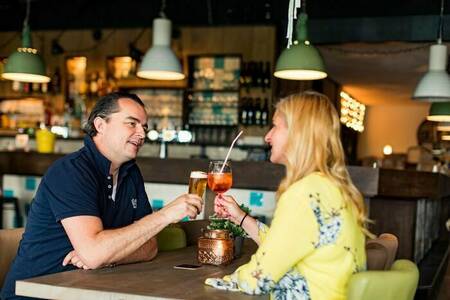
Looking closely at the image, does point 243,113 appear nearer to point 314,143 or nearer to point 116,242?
point 116,242

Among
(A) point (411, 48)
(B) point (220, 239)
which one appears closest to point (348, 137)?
(A) point (411, 48)

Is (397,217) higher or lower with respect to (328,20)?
lower

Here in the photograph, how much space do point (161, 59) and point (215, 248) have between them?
3533mm

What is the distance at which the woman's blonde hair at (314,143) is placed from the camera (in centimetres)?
200

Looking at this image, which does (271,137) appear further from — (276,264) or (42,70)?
(42,70)

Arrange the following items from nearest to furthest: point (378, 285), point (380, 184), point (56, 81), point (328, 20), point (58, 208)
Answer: point (378, 285)
point (58, 208)
point (380, 184)
point (328, 20)
point (56, 81)

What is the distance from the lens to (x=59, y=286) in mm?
1903

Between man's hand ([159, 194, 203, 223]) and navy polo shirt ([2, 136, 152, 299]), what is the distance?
257 millimetres

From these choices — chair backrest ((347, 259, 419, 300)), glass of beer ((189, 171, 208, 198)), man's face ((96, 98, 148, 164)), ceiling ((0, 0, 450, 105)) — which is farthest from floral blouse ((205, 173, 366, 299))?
ceiling ((0, 0, 450, 105))

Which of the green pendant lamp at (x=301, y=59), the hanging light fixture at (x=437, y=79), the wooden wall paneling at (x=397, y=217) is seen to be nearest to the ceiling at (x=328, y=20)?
the hanging light fixture at (x=437, y=79)

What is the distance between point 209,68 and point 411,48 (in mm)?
2829

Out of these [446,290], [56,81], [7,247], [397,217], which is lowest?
[446,290]

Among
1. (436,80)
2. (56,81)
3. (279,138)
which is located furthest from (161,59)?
(56,81)

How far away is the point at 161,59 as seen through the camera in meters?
5.73
